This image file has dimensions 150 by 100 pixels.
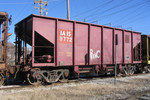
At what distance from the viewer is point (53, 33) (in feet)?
29.3

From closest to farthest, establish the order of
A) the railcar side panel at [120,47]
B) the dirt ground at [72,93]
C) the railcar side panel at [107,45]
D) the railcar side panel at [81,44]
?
1. the dirt ground at [72,93]
2. the railcar side panel at [81,44]
3. the railcar side panel at [107,45]
4. the railcar side panel at [120,47]

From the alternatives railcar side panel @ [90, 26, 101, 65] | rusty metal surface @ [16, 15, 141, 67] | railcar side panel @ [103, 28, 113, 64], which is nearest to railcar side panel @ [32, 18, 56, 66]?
rusty metal surface @ [16, 15, 141, 67]

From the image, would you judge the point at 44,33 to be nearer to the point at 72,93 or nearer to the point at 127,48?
the point at 72,93

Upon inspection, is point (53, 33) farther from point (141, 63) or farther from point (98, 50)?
point (141, 63)

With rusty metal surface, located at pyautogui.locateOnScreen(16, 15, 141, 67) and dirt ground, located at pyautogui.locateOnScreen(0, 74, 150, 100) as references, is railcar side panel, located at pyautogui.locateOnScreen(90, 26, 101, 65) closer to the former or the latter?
rusty metal surface, located at pyautogui.locateOnScreen(16, 15, 141, 67)

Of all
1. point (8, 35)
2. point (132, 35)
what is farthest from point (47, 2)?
point (8, 35)

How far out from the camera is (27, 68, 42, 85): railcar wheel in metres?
8.37

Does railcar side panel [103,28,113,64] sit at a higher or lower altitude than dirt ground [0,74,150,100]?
higher

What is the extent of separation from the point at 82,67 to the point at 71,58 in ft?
4.08

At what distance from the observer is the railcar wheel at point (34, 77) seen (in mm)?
8367

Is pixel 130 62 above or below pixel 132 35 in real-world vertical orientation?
below

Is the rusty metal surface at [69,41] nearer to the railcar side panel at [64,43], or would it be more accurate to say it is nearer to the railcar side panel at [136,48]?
the railcar side panel at [64,43]

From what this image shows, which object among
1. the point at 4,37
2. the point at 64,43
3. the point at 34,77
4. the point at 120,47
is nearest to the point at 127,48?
the point at 120,47

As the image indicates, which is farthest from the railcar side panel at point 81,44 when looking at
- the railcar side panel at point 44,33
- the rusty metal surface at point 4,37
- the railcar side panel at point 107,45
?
the rusty metal surface at point 4,37
